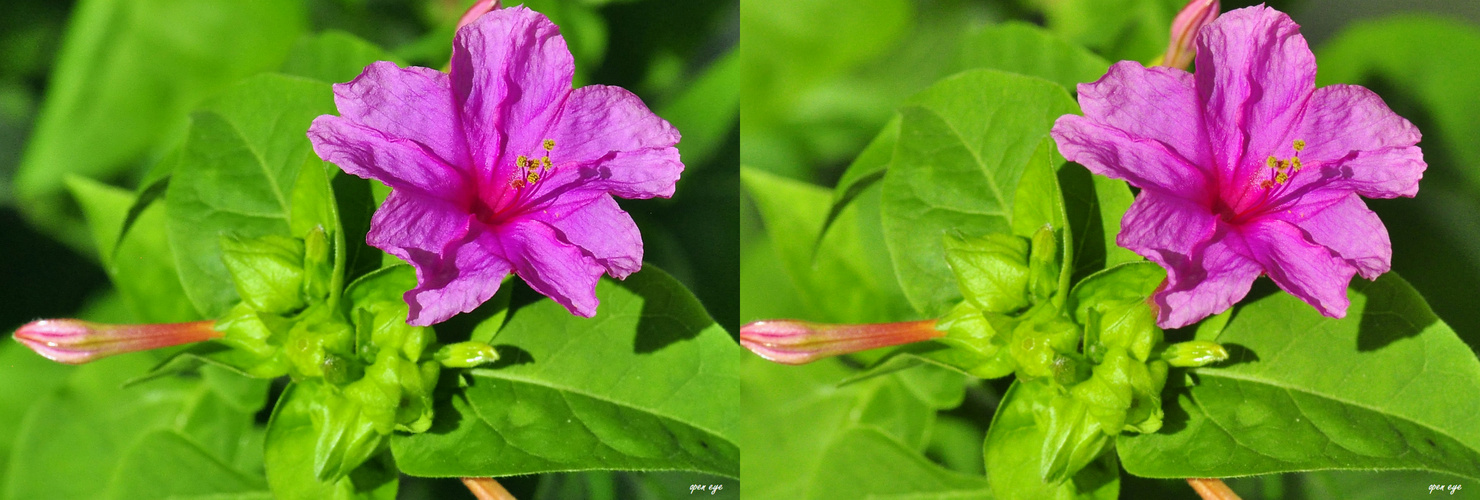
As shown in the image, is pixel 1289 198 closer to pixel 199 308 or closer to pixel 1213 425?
pixel 1213 425

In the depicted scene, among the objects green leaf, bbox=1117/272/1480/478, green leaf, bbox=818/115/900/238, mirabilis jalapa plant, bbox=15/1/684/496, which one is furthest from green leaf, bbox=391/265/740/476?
green leaf, bbox=1117/272/1480/478

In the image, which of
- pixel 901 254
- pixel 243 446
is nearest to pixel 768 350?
pixel 901 254

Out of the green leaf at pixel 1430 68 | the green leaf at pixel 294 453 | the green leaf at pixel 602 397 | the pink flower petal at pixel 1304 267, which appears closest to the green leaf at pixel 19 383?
the green leaf at pixel 294 453

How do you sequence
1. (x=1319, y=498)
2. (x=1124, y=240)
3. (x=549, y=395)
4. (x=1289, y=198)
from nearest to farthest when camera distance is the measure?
(x=1124, y=240)
(x=1289, y=198)
(x=549, y=395)
(x=1319, y=498)

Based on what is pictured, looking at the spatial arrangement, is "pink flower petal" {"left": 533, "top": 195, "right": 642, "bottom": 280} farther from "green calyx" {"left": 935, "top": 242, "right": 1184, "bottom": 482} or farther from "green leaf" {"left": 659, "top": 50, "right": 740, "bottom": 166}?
"green leaf" {"left": 659, "top": 50, "right": 740, "bottom": 166}

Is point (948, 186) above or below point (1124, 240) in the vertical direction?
below

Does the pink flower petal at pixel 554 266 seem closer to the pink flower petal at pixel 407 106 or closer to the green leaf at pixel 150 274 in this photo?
the pink flower petal at pixel 407 106

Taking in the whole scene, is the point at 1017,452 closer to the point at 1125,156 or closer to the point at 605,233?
the point at 1125,156
